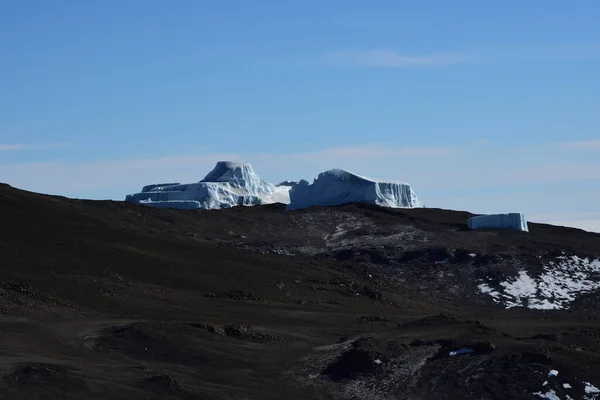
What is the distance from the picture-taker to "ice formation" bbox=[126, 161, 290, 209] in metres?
111

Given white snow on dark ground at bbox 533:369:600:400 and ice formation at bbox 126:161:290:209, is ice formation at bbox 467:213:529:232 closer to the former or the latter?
ice formation at bbox 126:161:290:209

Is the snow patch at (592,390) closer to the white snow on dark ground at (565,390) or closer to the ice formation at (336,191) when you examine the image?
the white snow on dark ground at (565,390)

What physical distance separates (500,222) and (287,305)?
125 feet

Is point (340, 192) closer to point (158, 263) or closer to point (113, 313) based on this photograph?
point (158, 263)

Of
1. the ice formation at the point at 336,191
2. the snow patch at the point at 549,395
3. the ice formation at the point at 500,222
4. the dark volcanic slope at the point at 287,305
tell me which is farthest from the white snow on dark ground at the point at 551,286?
the snow patch at the point at 549,395

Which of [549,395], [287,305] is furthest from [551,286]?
[549,395]

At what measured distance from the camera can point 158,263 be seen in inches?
2469

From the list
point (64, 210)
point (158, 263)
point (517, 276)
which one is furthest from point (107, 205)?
point (517, 276)

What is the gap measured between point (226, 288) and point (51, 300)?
37.0 feet

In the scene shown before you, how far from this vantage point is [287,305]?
57062 mm

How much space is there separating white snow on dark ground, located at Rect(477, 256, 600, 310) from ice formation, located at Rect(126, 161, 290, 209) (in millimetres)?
39843

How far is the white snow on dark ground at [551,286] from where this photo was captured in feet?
229

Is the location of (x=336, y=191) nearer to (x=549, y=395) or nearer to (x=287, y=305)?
(x=287, y=305)

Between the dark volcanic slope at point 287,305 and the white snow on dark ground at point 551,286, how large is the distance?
149 mm
